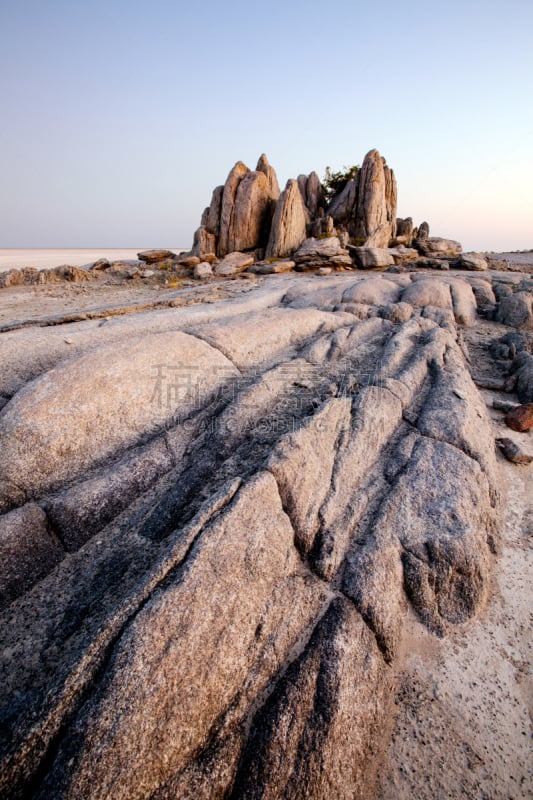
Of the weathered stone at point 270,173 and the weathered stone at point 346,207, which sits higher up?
the weathered stone at point 270,173

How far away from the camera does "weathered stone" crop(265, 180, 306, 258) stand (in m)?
30.4

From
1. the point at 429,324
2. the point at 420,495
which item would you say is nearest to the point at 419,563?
the point at 420,495

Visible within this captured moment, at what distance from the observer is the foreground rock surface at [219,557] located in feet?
9.49

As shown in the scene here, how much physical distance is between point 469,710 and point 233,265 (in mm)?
26675

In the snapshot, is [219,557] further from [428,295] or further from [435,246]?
[435,246]

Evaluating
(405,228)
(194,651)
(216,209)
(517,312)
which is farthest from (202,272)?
(405,228)

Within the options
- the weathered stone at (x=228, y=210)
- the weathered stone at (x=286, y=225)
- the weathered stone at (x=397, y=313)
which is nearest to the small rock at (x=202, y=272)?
A: the weathered stone at (x=286, y=225)

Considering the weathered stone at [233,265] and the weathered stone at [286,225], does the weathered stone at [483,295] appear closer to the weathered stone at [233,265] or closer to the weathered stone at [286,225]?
the weathered stone at [233,265]

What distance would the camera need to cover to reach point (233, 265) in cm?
2653

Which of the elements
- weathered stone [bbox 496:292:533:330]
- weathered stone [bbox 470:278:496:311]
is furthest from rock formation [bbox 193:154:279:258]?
weathered stone [bbox 496:292:533:330]

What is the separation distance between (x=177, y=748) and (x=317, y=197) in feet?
153

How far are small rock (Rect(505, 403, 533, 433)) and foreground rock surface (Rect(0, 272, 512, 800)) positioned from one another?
1417 millimetres

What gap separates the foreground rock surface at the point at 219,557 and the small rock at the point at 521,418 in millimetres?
1417

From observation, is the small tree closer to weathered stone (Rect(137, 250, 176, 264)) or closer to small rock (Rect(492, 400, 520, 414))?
weathered stone (Rect(137, 250, 176, 264))
